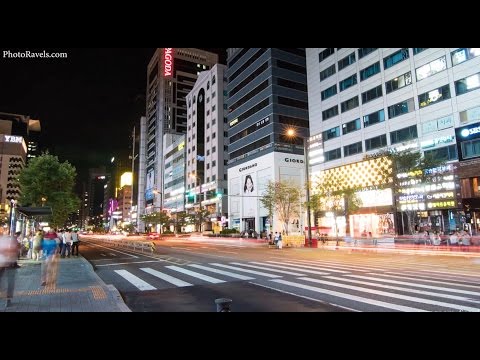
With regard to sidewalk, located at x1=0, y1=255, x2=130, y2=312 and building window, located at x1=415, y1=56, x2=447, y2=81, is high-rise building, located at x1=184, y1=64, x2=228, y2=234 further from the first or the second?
sidewalk, located at x1=0, y1=255, x2=130, y2=312

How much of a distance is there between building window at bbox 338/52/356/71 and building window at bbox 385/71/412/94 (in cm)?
776

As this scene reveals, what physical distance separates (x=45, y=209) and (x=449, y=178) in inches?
1374

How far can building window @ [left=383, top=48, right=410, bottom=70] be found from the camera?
4127 cm

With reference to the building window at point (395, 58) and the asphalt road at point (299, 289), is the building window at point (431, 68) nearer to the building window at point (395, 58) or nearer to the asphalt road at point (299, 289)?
the building window at point (395, 58)

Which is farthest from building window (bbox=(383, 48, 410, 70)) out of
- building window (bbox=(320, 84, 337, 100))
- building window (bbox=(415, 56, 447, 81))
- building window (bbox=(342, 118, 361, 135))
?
building window (bbox=(320, 84, 337, 100))

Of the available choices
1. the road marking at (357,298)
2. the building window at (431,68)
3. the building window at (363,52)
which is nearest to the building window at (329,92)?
the building window at (363,52)

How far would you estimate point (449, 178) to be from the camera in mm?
34750

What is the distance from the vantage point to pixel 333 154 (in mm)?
50875

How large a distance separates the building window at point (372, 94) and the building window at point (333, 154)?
24.7ft

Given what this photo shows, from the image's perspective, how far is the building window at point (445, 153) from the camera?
34719 mm

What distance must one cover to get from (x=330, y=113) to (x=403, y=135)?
45.7 feet

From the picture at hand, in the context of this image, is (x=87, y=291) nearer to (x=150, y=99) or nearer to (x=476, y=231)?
(x=476, y=231)

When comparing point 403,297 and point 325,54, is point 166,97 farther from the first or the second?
point 403,297

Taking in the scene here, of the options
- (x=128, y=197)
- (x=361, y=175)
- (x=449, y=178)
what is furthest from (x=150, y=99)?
(x=449, y=178)
